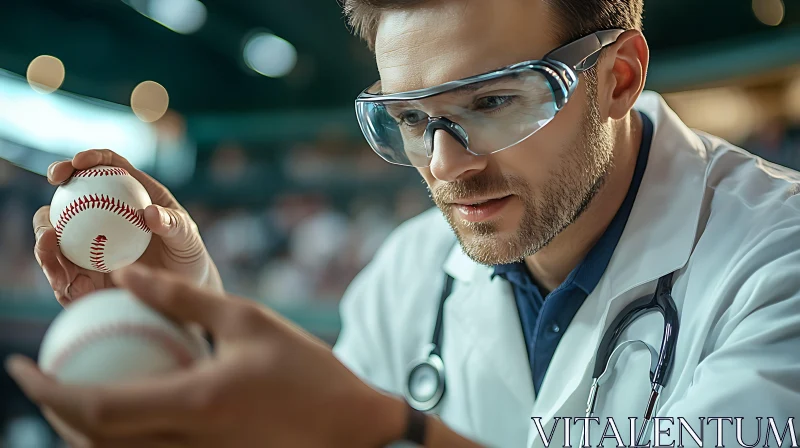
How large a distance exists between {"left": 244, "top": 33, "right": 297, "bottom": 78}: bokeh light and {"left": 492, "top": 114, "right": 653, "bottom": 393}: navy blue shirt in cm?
622

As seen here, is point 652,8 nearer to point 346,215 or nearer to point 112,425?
point 346,215

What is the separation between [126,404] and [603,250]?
→ 1089 mm

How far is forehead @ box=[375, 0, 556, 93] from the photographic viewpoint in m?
1.31

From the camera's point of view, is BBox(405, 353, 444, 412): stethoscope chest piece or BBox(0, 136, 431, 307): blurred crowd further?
BBox(0, 136, 431, 307): blurred crowd

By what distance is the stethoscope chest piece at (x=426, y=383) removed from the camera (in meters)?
1.67

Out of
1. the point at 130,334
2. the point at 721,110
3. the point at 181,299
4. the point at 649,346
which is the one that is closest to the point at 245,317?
the point at 181,299

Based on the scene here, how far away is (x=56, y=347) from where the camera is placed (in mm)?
866

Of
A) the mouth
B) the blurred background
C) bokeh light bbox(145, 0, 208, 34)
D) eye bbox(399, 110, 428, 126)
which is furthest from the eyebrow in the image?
bokeh light bbox(145, 0, 208, 34)

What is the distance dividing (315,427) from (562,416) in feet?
2.50

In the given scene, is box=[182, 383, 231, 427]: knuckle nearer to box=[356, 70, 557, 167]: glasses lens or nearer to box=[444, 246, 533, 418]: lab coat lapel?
box=[356, 70, 557, 167]: glasses lens

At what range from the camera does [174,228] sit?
1326 millimetres

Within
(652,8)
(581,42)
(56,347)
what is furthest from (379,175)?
(56,347)

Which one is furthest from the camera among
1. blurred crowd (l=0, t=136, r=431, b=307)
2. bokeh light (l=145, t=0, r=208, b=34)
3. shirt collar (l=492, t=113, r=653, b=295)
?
bokeh light (l=145, t=0, r=208, b=34)

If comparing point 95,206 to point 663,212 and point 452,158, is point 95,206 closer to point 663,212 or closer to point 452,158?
point 452,158
